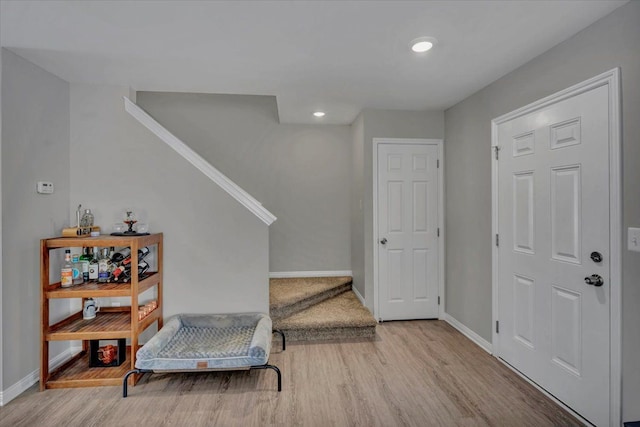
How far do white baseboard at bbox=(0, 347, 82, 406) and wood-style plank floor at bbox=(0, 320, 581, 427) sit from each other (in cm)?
5

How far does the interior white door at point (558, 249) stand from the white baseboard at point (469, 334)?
6.5 inches

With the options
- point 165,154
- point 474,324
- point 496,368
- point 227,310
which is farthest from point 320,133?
point 496,368

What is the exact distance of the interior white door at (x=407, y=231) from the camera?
3.62 meters

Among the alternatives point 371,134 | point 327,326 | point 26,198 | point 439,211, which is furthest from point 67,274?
point 439,211

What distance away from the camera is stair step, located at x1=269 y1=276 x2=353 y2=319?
3.32m

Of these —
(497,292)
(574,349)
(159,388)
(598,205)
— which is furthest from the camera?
(497,292)

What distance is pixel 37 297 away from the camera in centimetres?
246

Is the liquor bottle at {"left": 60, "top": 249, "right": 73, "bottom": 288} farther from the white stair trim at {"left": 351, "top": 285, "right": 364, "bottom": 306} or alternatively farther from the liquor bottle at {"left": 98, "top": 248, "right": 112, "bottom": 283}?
the white stair trim at {"left": 351, "top": 285, "right": 364, "bottom": 306}

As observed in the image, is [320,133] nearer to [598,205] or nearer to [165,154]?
[165,154]


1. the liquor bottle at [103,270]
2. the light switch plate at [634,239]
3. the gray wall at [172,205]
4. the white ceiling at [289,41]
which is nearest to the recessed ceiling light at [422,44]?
the white ceiling at [289,41]

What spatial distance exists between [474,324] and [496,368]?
53 cm

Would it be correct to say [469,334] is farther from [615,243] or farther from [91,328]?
Answer: [91,328]

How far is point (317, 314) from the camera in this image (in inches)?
133

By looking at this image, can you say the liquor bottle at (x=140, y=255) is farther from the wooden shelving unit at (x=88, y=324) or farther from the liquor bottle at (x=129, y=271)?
the wooden shelving unit at (x=88, y=324)
